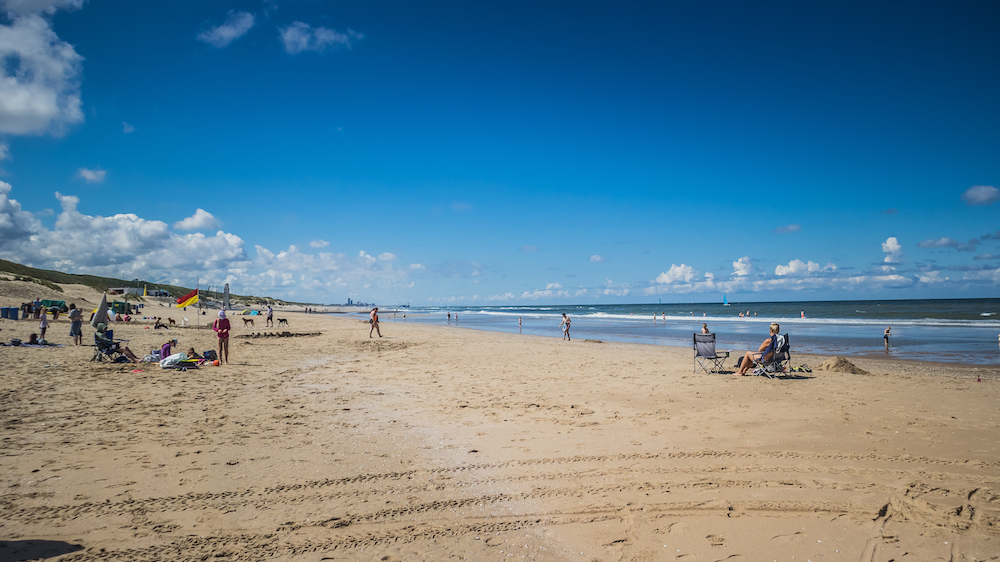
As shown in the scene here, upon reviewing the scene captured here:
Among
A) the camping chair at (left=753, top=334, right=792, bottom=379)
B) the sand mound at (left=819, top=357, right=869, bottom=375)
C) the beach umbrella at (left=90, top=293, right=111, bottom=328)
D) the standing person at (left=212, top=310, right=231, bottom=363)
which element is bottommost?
the sand mound at (left=819, top=357, right=869, bottom=375)

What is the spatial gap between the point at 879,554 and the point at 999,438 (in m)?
4.55

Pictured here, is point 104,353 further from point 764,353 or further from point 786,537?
point 764,353

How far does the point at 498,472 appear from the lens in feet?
15.6

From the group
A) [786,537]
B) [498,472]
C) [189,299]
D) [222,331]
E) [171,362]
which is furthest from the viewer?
[189,299]

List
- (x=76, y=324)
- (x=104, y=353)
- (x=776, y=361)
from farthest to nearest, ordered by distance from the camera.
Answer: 1. (x=76, y=324)
2. (x=104, y=353)
3. (x=776, y=361)

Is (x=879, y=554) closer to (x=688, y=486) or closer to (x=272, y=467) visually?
(x=688, y=486)

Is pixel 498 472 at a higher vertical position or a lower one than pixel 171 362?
lower

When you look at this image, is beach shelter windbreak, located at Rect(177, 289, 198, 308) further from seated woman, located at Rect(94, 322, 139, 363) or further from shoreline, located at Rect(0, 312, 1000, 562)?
shoreline, located at Rect(0, 312, 1000, 562)

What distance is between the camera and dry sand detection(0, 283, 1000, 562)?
3.39 metres

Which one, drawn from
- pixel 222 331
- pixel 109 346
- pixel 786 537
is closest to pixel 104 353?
pixel 109 346

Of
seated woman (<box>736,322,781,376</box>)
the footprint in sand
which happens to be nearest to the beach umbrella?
the footprint in sand

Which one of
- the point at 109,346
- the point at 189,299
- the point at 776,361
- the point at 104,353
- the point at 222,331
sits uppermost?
the point at 189,299

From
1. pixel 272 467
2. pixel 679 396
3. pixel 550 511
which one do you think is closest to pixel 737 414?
pixel 679 396

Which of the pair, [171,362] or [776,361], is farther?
[171,362]
